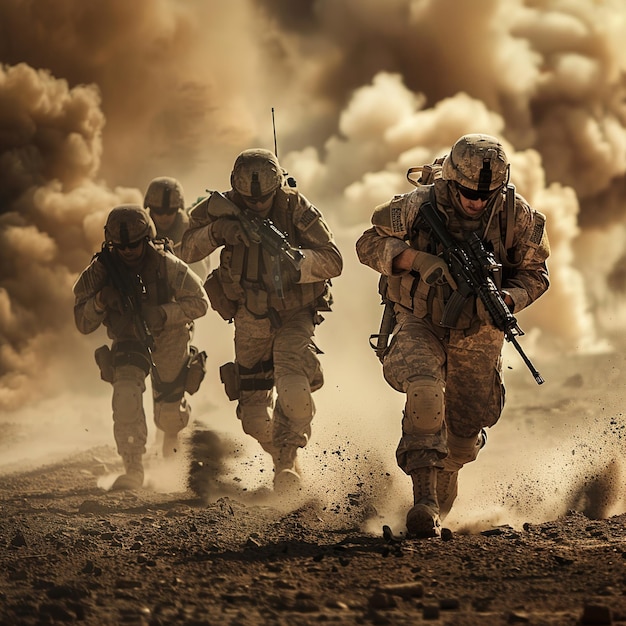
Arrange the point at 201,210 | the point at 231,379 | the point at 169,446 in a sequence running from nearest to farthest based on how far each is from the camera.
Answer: the point at 201,210
the point at 231,379
the point at 169,446

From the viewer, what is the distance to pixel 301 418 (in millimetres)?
9148

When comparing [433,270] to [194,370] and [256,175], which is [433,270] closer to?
[256,175]

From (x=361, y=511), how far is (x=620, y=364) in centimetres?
849

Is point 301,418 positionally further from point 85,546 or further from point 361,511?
point 85,546

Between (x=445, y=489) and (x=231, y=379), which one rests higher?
(x=231, y=379)

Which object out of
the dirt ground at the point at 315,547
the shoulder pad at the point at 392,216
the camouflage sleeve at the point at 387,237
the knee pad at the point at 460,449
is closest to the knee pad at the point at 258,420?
the dirt ground at the point at 315,547

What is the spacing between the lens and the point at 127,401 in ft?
33.8

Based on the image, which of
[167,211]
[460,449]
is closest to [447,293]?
[460,449]

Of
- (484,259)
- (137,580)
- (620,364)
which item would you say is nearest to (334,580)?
(137,580)

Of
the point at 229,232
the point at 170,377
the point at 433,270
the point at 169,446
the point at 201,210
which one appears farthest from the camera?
the point at 169,446

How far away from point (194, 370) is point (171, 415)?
0.42 metres

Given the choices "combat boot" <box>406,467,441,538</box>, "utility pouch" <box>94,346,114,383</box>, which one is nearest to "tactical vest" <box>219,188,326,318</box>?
"utility pouch" <box>94,346,114,383</box>

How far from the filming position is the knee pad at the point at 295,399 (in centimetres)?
906

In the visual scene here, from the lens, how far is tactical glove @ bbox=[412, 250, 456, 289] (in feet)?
24.1
